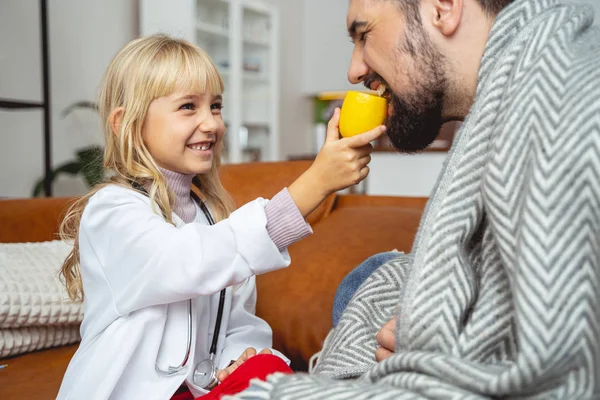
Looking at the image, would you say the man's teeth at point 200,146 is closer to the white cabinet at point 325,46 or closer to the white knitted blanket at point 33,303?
the white knitted blanket at point 33,303

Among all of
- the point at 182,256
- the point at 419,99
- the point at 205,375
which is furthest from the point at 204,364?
the point at 419,99

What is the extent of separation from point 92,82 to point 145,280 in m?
3.14

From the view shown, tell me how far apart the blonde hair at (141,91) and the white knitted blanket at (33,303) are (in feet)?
0.58

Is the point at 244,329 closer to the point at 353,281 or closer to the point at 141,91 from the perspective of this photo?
the point at 353,281

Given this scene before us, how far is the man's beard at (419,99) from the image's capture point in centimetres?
104

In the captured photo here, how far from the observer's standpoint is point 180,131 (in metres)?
1.24

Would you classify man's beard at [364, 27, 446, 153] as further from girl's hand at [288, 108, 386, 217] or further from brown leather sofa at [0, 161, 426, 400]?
brown leather sofa at [0, 161, 426, 400]

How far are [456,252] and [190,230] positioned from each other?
50 cm

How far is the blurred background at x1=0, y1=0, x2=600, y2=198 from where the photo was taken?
3.36 metres

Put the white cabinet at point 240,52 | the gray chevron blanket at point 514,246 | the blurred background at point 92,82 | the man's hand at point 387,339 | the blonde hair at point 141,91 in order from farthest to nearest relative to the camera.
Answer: the white cabinet at point 240,52 → the blurred background at point 92,82 → the blonde hair at point 141,91 → the man's hand at point 387,339 → the gray chevron blanket at point 514,246

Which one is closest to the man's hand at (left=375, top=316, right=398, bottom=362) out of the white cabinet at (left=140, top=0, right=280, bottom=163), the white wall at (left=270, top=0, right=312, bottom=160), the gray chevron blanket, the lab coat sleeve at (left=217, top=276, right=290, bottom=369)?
the gray chevron blanket

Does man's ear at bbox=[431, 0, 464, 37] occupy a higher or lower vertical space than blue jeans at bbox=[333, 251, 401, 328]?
higher

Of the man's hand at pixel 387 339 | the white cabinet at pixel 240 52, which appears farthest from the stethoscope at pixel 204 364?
the white cabinet at pixel 240 52

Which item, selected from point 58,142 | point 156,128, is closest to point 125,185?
point 156,128
